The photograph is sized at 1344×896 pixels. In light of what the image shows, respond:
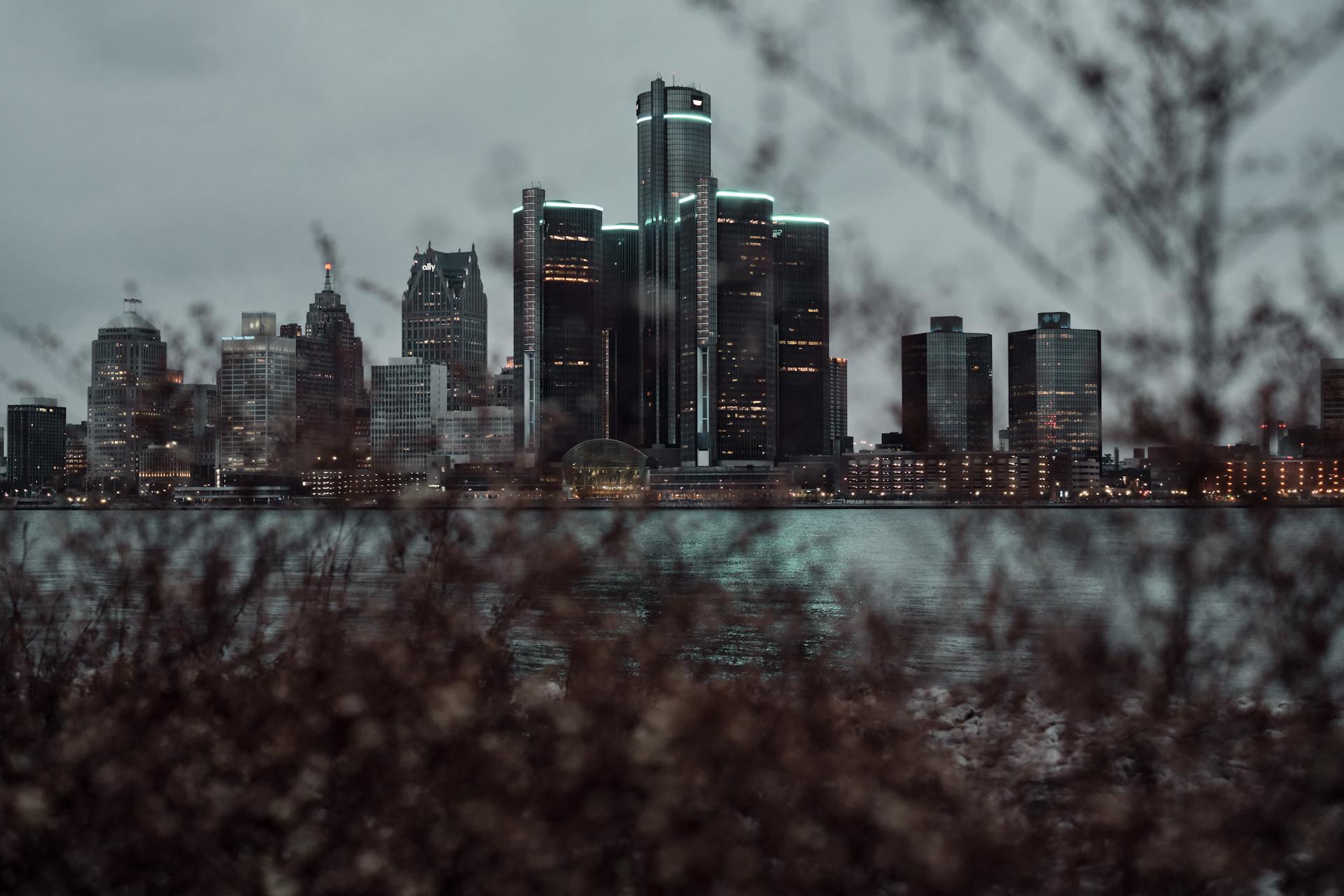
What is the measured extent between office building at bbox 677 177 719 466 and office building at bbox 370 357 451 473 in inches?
5903

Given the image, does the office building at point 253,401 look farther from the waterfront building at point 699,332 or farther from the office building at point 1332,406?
the waterfront building at point 699,332

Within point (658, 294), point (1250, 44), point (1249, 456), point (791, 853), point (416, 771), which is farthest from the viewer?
point (658, 294)

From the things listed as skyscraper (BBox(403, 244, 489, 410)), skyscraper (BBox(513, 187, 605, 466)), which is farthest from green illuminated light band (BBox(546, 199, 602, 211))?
skyscraper (BBox(403, 244, 489, 410))

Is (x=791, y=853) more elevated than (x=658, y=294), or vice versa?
(x=658, y=294)

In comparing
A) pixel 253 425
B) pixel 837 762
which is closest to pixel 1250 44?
pixel 837 762

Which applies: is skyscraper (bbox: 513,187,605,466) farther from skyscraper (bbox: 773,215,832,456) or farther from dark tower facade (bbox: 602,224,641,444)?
dark tower facade (bbox: 602,224,641,444)

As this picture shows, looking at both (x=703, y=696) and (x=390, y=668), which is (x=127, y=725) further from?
(x=703, y=696)

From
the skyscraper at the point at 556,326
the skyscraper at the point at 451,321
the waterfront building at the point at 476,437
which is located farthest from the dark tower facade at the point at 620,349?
the waterfront building at the point at 476,437

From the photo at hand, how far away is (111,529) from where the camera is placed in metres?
7.90

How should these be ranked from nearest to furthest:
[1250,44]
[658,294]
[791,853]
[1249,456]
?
[1250,44] → [1249,456] → [791,853] → [658,294]

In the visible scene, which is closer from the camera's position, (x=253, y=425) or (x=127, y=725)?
(x=127, y=725)

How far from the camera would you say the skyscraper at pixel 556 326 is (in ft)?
23.3

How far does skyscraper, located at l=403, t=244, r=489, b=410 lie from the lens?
6.92 metres

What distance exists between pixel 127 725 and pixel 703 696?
3.48 m
